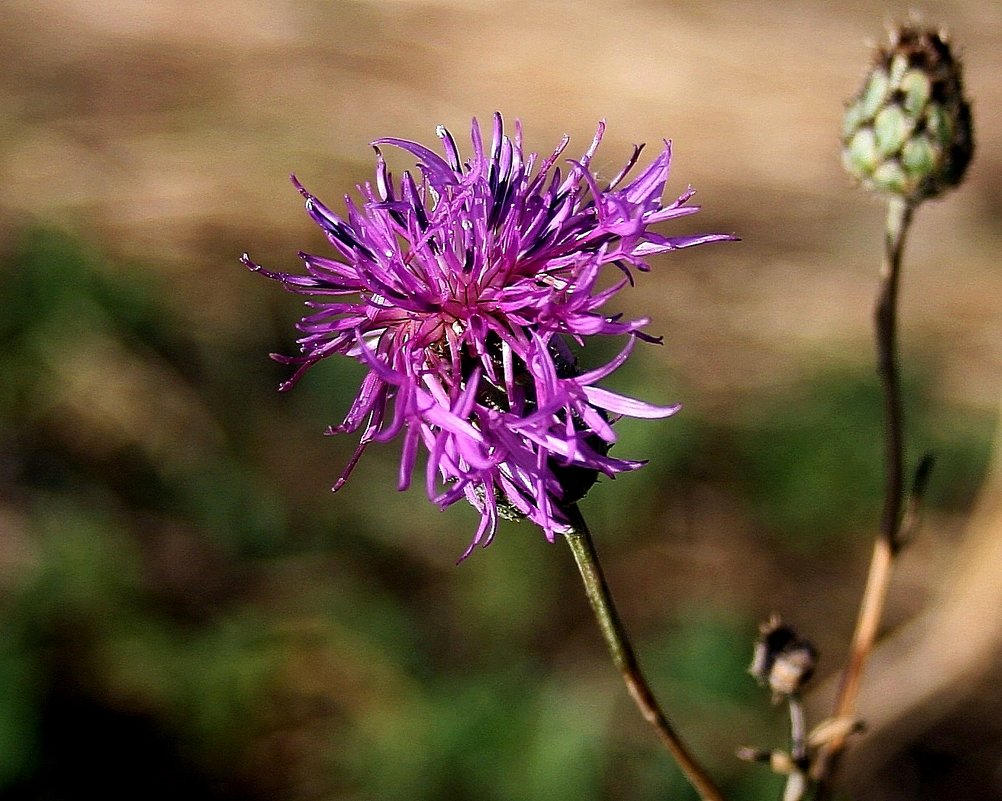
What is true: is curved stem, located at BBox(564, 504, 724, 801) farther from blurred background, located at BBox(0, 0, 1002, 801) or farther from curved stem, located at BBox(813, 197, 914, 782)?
blurred background, located at BBox(0, 0, 1002, 801)

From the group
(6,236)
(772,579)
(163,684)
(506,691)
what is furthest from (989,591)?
(6,236)

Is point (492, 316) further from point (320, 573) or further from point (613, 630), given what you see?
point (320, 573)

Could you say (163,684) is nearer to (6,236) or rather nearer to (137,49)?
(6,236)

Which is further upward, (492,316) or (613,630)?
(492,316)

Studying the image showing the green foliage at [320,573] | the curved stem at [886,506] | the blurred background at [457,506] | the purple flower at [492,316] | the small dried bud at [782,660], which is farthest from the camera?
the blurred background at [457,506]

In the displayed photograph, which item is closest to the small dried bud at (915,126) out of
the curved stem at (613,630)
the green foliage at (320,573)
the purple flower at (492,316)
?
the purple flower at (492,316)

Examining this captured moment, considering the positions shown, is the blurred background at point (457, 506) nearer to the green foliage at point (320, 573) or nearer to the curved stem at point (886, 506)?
the green foliage at point (320, 573)

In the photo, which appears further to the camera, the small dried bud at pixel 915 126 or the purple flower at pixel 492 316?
the small dried bud at pixel 915 126

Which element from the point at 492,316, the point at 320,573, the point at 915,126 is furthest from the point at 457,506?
the point at 492,316
